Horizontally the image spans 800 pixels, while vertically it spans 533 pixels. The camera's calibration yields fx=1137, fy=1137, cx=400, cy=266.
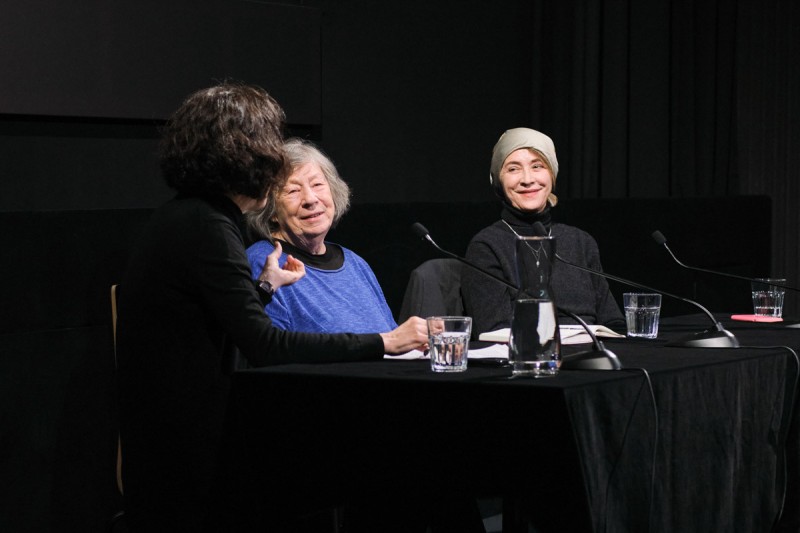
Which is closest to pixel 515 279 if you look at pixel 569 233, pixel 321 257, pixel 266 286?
pixel 569 233

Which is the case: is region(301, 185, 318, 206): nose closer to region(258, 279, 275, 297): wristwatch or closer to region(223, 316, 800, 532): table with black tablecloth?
region(258, 279, 275, 297): wristwatch

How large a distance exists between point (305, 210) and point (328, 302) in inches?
9.7

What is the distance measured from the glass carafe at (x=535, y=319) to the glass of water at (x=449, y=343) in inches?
3.8

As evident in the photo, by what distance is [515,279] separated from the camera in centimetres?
320

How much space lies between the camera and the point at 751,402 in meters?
2.16

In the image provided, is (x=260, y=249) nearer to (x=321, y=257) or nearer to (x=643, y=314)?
(x=321, y=257)

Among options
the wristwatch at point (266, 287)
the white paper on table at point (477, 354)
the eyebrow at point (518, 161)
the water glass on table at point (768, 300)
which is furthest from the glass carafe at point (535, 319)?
the eyebrow at point (518, 161)

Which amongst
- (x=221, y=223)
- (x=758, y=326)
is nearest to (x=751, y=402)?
(x=758, y=326)

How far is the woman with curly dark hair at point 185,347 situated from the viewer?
6.77ft

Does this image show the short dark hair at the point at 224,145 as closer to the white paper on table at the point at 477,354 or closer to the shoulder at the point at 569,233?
the white paper on table at the point at 477,354

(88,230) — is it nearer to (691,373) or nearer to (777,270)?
(691,373)

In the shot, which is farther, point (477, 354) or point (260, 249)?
point (260, 249)

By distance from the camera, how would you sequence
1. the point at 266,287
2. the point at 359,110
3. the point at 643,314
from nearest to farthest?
the point at 266,287, the point at 643,314, the point at 359,110

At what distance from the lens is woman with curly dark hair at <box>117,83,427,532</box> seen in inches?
81.2
